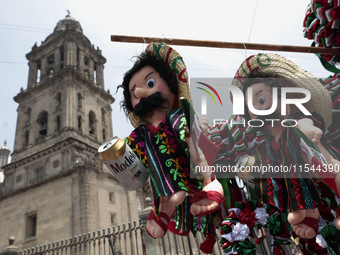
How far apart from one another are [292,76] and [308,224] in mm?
1232

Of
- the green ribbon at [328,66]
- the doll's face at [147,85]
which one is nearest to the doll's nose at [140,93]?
the doll's face at [147,85]

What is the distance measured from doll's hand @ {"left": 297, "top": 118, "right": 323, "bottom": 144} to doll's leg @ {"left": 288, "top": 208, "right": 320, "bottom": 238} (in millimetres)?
561

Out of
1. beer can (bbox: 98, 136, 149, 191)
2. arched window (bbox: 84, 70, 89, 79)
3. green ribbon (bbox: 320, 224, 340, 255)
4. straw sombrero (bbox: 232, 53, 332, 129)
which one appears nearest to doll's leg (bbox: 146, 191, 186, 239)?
beer can (bbox: 98, 136, 149, 191)

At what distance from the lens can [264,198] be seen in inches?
88.4

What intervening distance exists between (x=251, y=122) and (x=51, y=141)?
20.0 m

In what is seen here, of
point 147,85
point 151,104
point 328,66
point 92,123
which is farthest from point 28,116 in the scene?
point 328,66

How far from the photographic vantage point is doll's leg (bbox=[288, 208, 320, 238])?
1.97 m

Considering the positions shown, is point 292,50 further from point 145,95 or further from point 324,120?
point 145,95

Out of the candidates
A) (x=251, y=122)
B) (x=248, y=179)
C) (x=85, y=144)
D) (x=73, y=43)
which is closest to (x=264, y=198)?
(x=248, y=179)

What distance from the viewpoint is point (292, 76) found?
2273 millimetres

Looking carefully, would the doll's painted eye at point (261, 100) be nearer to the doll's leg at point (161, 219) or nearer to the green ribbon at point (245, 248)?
the doll's leg at point (161, 219)

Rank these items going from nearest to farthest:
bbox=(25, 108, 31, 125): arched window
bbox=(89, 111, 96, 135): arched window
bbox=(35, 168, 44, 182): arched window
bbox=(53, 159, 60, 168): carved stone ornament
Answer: bbox=(53, 159, 60, 168): carved stone ornament < bbox=(35, 168, 44, 182): arched window < bbox=(25, 108, 31, 125): arched window < bbox=(89, 111, 96, 135): arched window

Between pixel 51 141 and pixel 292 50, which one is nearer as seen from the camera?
pixel 292 50

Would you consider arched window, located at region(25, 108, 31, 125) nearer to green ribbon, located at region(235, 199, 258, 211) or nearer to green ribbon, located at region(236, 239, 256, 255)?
green ribbon, located at region(235, 199, 258, 211)
